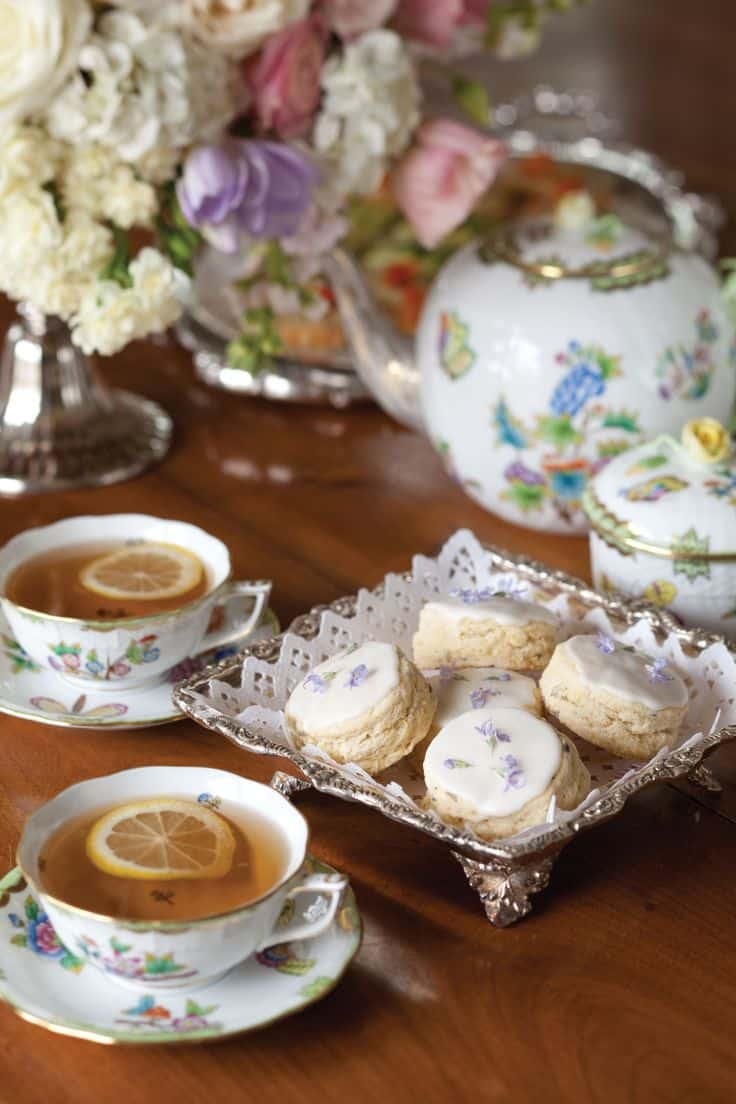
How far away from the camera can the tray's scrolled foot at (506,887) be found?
90 cm

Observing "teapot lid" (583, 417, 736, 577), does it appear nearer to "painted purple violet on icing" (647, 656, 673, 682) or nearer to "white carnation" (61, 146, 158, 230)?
"painted purple violet on icing" (647, 656, 673, 682)

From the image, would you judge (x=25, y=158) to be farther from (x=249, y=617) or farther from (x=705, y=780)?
(x=705, y=780)

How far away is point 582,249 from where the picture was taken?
1.33 metres

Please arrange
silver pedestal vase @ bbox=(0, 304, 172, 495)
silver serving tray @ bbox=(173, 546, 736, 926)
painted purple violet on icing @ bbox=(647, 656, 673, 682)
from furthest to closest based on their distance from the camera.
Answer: silver pedestal vase @ bbox=(0, 304, 172, 495) < painted purple violet on icing @ bbox=(647, 656, 673, 682) < silver serving tray @ bbox=(173, 546, 736, 926)

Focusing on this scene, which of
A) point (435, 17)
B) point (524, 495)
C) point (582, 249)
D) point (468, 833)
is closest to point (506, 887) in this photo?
point (468, 833)

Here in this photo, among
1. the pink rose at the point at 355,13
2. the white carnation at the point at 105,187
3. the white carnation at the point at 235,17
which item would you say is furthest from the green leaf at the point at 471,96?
the white carnation at the point at 105,187

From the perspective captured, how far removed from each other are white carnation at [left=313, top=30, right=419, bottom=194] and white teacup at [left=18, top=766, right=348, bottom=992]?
2.31 ft

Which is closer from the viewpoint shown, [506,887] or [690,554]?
[506,887]

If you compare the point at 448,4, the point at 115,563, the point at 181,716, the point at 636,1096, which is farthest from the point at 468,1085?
the point at 448,4

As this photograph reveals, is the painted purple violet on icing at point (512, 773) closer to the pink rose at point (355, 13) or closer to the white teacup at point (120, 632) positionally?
the white teacup at point (120, 632)

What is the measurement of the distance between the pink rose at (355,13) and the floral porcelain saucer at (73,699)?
1.93ft

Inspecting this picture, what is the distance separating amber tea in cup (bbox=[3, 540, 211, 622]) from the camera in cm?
109

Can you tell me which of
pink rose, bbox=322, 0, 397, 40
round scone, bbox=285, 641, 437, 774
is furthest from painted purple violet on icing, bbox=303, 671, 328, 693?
pink rose, bbox=322, 0, 397, 40

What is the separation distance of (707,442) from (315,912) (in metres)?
0.51
